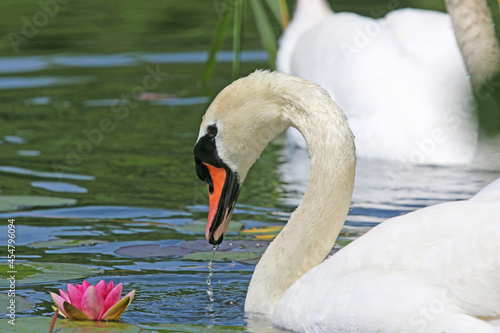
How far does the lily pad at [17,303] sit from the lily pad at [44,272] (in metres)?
0.25

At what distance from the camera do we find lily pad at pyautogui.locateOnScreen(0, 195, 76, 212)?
6355 mm

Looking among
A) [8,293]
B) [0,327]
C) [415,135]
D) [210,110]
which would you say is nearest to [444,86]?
[415,135]

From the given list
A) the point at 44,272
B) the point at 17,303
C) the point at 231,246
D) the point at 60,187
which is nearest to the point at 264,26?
the point at 60,187

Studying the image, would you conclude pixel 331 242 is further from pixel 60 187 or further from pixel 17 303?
pixel 60 187

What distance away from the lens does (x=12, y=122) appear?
29.2 ft

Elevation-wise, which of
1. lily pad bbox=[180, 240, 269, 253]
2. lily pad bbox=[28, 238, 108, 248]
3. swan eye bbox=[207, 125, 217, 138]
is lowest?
lily pad bbox=[180, 240, 269, 253]

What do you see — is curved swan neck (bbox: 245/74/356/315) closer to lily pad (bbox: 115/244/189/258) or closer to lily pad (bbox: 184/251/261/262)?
lily pad (bbox: 184/251/261/262)

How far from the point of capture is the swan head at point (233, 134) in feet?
14.6

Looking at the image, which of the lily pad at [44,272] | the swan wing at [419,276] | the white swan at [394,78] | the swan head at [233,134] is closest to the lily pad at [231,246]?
the lily pad at [44,272]

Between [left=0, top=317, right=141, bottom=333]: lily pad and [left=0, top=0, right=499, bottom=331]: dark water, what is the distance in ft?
0.50

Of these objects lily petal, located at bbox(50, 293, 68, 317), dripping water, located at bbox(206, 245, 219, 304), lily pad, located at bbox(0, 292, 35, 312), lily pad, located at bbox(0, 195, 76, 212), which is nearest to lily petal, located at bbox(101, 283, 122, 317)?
lily petal, located at bbox(50, 293, 68, 317)

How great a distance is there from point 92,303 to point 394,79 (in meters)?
4.38

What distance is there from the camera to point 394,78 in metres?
7.86

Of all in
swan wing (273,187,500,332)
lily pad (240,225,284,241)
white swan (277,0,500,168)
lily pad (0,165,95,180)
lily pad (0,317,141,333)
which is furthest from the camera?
white swan (277,0,500,168)
